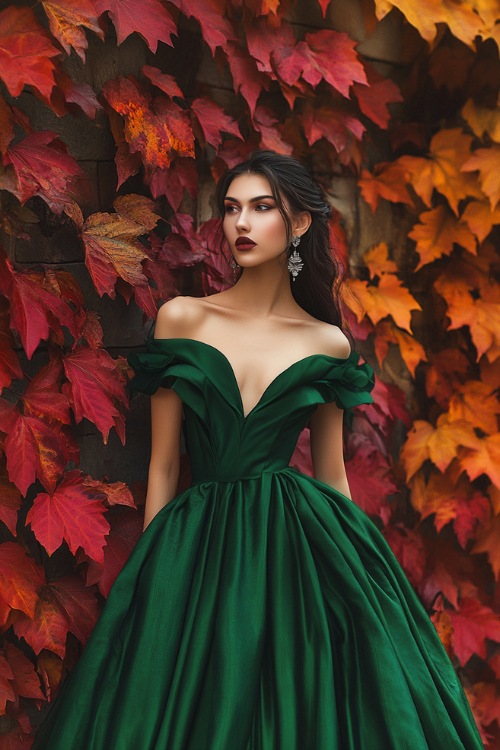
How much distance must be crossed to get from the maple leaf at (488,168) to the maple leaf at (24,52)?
4.47 feet

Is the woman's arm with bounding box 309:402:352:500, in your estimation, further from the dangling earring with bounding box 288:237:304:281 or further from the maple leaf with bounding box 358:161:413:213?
the maple leaf with bounding box 358:161:413:213

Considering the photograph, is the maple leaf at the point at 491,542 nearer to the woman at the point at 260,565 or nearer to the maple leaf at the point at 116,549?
the woman at the point at 260,565

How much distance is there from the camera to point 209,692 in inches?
69.4

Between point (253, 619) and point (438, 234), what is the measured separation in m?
1.48

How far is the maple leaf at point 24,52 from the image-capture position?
1.79 metres

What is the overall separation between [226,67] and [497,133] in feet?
2.71

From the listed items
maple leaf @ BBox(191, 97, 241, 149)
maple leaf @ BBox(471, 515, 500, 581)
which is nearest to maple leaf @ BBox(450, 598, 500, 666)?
maple leaf @ BBox(471, 515, 500, 581)

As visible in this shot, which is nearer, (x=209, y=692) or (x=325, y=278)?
(x=209, y=692)

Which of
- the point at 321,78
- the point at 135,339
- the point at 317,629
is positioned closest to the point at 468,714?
the point at 317,629

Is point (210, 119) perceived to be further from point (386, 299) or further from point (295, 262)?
point (386, 299)

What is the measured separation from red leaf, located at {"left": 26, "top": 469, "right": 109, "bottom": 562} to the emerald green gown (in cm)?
9

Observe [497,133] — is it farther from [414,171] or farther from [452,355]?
[452,355]

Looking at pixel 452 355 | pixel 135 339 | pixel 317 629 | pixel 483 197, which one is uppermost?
pixel 483 197

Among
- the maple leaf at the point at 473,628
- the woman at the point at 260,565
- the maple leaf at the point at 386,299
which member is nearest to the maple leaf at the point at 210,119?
the woman at the point at 260,565
